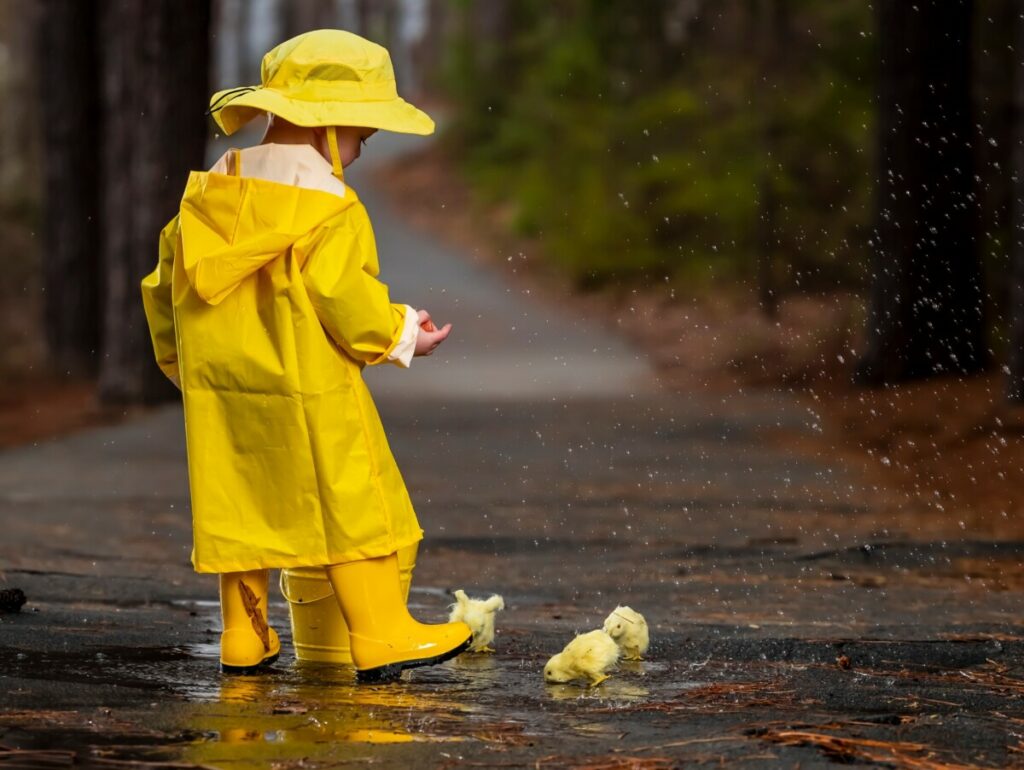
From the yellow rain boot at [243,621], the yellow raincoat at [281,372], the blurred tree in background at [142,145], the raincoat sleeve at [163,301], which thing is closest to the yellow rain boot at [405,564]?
the yellow raincoat at [281,372]

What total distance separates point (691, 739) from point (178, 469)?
8.37 m

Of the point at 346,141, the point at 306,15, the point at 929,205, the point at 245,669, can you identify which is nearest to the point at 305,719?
the point at 245,669

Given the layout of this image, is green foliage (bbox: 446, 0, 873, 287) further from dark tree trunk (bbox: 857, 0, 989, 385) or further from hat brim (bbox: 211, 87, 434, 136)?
hat brim (bbox: 211, 87, 434, 136)

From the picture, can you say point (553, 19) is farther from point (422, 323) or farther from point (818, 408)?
point (422, 323)

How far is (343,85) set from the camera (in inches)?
209

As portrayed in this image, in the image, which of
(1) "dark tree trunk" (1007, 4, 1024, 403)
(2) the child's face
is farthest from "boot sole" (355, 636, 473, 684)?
(1) "dark tree trunk" (1007, 4, 1024, 403)

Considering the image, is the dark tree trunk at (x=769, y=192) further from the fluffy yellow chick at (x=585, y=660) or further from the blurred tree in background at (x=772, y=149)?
the fluffy yellow chick at (x=585, y=660)

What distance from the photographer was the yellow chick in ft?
18.2

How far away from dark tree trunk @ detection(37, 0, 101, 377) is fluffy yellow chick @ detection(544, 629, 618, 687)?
51.5 ft

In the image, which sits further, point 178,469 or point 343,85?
point 178,469

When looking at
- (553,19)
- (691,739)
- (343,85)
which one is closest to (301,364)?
(343,85)

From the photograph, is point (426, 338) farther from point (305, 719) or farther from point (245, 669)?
point (305, 719)

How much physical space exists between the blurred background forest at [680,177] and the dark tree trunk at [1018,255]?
0.02 metres

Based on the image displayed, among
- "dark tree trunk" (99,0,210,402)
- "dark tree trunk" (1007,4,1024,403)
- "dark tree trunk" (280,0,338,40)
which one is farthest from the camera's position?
"dark tree trunk" (280,0,338,40)
